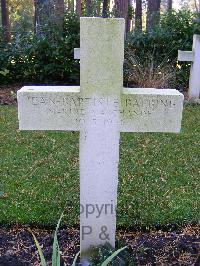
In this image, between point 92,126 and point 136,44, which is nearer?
point 92,126

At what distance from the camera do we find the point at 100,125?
223 centimetres

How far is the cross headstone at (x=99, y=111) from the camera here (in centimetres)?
213

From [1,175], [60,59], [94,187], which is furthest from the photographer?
[60,59]

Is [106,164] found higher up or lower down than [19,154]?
higher up

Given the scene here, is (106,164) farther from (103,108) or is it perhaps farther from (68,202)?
(68,202)

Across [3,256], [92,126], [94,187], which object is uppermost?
[92,126]

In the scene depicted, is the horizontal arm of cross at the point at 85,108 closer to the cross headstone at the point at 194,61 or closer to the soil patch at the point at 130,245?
the soil patch at the point at 130,245

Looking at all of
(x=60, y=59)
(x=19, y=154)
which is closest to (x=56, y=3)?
(x=60, y=59)

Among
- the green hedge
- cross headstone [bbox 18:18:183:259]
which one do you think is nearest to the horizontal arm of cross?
cross headstone [bbox 18:18:183:259]

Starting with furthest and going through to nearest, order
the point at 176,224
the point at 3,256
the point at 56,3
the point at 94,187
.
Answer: the point at 56,3 → the point at 176,224 → the point at 3,256 → the point at 94,187

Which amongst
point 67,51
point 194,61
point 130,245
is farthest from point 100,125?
point 67,51

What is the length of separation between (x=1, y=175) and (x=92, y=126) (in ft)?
6.87

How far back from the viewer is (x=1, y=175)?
4.02m

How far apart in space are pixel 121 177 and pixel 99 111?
6.22 ft
